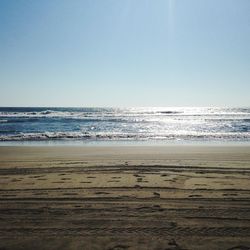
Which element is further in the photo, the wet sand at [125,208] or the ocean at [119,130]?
the ocean at [119,130]

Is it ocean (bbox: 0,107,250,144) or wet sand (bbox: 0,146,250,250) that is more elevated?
ocean (bbox: 0,107,250,144)

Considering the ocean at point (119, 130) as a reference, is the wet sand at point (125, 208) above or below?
below

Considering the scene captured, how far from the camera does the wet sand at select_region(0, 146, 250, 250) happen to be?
4.73 m

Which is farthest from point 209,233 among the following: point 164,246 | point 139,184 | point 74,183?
point 74,183

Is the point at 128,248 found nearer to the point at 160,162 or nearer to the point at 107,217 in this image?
the point at 107,217

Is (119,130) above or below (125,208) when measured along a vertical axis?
above

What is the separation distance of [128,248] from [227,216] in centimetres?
197

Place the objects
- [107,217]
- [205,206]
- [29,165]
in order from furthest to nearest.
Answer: [29,165] → [205,206] → [107,217]

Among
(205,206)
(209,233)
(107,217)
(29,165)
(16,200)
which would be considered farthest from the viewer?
(29,165)

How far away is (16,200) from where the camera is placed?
677 cm

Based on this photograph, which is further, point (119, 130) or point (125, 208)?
point (119, 130)

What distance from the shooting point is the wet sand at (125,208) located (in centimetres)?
473

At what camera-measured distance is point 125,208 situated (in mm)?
6117

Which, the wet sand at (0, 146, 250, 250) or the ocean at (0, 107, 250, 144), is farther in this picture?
the ocean at (0, 107, 250, 144)
